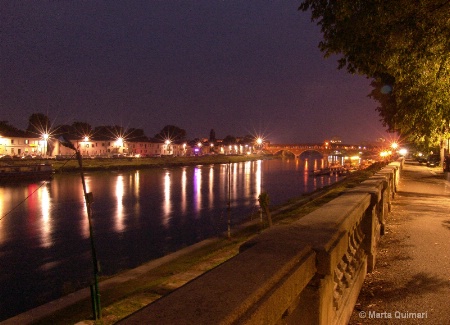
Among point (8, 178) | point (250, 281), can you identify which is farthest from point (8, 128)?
point (250, 281)

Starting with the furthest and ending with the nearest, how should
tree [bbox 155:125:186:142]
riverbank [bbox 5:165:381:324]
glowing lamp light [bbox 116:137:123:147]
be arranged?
tree [bbox 155:125:186:142] < glowing lamp light [bbox 116:137:123:147] < riverbank [bbox 5:165:381:324]

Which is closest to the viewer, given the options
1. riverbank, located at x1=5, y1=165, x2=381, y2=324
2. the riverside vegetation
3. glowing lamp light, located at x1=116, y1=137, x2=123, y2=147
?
the riverside vegetation

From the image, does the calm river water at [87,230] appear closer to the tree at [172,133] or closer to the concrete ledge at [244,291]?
the concrete ledge at [244,291]

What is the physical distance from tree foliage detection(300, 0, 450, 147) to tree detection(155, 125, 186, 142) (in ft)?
514

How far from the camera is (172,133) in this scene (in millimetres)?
166500

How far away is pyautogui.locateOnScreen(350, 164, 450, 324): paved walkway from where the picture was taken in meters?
4.98

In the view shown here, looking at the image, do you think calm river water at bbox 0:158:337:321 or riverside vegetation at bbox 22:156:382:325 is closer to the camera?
riverside vegetation at bbox 22:156:382:325

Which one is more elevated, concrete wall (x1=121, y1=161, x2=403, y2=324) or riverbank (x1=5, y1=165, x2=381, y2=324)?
concrete wall (x1=121, y1=161, x2=403, y2=324)

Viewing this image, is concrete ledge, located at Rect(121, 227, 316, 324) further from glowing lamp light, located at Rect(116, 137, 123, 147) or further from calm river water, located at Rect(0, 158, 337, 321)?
glowing lamp light, located at Rect(116, 137, 123, 147)

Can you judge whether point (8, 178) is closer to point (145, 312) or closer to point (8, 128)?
point (8, 128)

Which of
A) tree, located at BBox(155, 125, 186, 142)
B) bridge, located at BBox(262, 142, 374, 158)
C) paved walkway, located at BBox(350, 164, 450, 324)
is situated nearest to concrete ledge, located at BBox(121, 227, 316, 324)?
paved walkway, located at BBox(350, 164, 450, 324)

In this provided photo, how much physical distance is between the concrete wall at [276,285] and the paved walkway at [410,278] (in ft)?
2.62

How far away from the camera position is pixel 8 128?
98.8 m

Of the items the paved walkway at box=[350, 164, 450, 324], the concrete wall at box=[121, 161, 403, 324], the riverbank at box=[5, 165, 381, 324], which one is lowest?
the riverbank at box=[5, 165, 381, 324]
